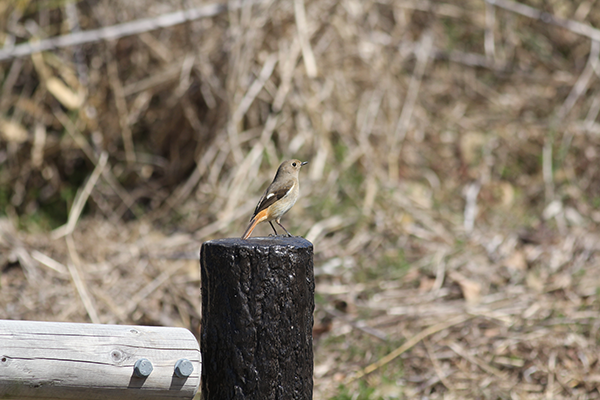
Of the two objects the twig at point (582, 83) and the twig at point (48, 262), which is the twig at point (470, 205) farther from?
the twig at point (48, 262)

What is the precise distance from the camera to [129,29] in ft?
18.9

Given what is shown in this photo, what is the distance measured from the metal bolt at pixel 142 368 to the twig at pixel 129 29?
14.0ft

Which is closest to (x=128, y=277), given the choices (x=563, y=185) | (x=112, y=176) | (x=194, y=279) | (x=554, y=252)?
(x=194, y=279)

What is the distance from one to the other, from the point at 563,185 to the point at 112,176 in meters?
4.12

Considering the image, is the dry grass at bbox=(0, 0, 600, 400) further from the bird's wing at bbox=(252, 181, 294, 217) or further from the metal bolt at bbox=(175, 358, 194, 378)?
the metal bolt at bbox=(175, 358, 194, 378)

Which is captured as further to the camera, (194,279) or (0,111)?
(0,111)

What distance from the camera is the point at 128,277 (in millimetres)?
4832

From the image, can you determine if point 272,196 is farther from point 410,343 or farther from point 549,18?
point 549,18

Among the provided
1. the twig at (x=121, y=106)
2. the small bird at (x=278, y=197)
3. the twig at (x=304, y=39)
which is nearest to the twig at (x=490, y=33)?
the twig at (x=304, y=39)

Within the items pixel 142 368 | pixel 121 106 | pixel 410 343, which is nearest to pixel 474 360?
pixel 410 343

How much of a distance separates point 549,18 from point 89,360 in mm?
6475

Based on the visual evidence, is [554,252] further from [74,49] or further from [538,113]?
[74,49]

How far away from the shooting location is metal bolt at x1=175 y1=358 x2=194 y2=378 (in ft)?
6.75

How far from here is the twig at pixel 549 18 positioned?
6.87 metres
